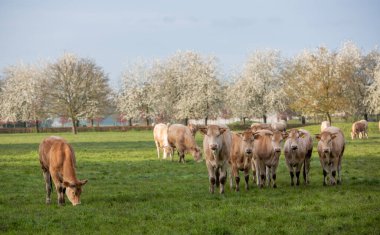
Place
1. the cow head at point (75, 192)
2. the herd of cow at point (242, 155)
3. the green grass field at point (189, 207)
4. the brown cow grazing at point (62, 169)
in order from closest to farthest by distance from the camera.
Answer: the green grass field at point (189, 207) < the cow head at point (75, 192) < the brown cow grazing at point (62, 169) < the herd of cow at point (242, 155)

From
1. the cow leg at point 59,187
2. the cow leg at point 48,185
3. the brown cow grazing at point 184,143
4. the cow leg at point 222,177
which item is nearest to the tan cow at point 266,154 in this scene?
the cow leg at point 222,177

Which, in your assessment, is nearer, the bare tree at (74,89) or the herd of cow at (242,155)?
the herd of cow at (242,155)

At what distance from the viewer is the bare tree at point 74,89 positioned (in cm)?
8881

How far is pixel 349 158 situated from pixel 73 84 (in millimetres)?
66427

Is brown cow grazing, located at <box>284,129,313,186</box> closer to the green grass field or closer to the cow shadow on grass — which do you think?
the green grass field

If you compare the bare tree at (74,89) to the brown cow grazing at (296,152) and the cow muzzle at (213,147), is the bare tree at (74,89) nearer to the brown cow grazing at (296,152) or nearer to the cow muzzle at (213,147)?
the brown cow grazing at (296,152)

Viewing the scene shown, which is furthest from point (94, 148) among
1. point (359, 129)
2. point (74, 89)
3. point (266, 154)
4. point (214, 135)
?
point (74, 89)

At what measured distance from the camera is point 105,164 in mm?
29922

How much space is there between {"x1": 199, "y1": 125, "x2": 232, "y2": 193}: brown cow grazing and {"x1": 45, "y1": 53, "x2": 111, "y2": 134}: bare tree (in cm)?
7229

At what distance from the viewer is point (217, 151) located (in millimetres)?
17469

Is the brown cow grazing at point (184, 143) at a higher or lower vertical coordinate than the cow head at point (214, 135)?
lower

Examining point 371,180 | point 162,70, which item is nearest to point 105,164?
point 371,180

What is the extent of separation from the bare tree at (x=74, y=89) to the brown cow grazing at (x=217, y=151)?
237ft

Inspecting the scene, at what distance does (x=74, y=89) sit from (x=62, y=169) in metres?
76.2
